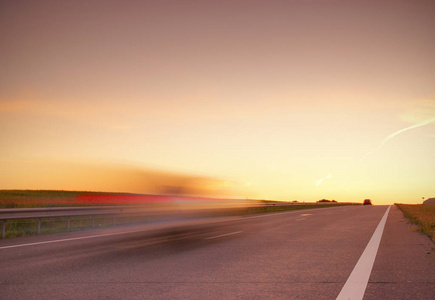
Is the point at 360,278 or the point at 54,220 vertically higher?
the point at 360,278

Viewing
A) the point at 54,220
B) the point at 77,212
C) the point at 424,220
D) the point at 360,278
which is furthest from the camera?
the point at 54,220

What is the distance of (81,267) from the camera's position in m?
7.12

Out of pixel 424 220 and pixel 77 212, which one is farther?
pixel 424 220

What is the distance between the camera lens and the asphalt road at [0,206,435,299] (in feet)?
16.9

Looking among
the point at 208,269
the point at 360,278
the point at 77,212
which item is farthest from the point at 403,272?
the point at 77,212

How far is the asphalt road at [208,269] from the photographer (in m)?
5.16

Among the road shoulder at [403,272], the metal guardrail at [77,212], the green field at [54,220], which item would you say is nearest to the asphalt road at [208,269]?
the road shoulder at [403,272]

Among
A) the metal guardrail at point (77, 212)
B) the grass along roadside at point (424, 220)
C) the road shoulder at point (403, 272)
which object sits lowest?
the grass along roadside at point (424, 220)

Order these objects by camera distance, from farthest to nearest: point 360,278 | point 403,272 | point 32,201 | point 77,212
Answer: point 32,201
point 77,212
point 403,272
point 360,278

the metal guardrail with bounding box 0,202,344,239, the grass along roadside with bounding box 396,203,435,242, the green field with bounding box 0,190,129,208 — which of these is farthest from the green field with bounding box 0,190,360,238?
the grass along roadside with bounding box 396,203,435,242

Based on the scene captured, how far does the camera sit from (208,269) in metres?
6.84

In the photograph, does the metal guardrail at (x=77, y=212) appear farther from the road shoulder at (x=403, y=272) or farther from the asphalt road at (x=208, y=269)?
the road shoulder at (x=403, y=272)

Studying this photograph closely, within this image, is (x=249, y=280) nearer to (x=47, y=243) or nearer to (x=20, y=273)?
(x=20, y=273)

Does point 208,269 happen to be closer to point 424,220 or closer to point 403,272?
point 403,272
